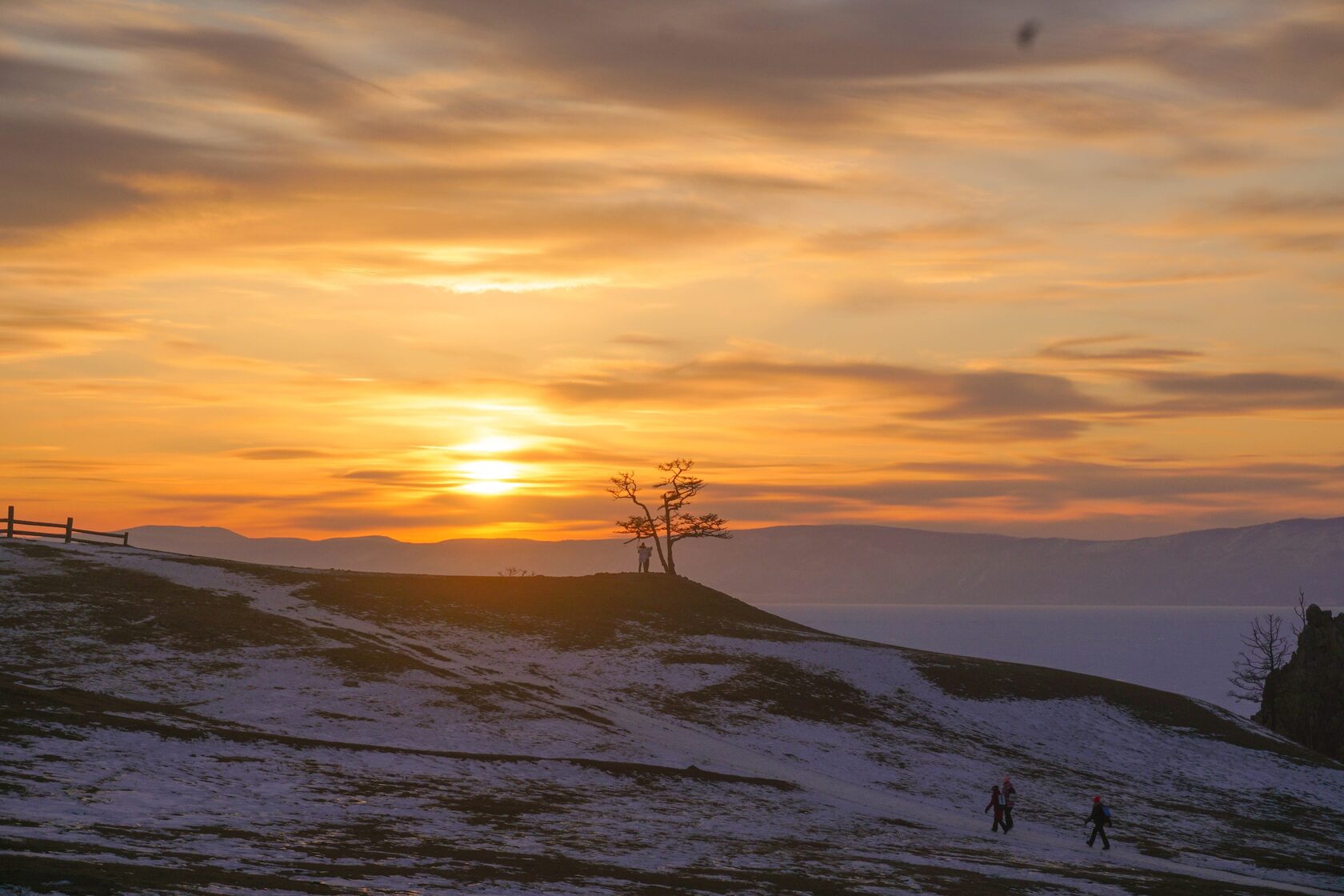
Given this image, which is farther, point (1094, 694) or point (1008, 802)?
point (1094, 694)

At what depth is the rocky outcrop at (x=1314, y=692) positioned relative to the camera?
8569 cm

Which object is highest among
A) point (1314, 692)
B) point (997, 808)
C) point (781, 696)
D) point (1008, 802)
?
point (1314, 692)

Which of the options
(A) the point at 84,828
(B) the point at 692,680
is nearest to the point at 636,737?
(B) the point at 692,680

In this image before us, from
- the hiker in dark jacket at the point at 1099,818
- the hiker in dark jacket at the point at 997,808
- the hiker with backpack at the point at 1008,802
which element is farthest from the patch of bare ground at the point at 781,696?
the hiker in dark jacket at the point at 1099,818

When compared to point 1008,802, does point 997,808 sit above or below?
below

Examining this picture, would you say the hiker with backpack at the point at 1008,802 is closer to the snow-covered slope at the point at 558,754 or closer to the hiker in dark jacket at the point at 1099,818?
→ the snow-covered slope at the point at 558,754

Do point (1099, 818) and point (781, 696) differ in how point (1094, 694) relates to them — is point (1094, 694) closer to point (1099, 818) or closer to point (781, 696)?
point (781, 696)

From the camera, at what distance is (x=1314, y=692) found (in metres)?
87.3

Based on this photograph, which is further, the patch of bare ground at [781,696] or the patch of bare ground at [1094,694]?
the patch of bare ground at [1094,694]

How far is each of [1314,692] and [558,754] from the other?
65531mm

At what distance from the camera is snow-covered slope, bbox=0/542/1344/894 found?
1155 inches

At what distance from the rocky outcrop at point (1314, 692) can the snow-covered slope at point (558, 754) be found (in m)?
20.6

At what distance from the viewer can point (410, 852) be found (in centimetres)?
2928

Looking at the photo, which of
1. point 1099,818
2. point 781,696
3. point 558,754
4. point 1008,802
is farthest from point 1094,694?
point 558,754
